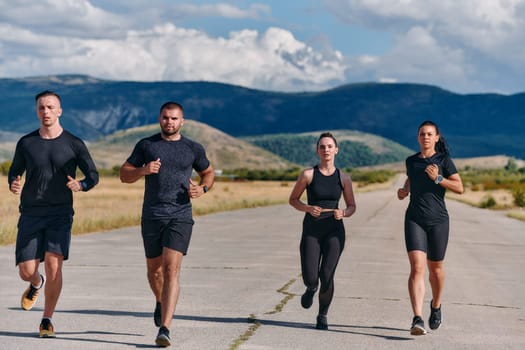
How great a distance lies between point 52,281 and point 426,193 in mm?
3478

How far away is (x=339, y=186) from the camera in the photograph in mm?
A: 9312

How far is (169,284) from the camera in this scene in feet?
27.0

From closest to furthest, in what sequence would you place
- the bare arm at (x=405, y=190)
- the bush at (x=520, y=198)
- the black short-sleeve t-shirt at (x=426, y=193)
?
the black short-sleeve t-shirt at (x=426, y=193) → the bare arm at (x=405, y=190) → the bush at (x=520, y=198)

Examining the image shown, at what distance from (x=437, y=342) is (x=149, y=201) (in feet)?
9.23

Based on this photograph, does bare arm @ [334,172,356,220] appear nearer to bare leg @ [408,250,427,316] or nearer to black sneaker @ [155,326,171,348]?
bare leg @ [408,250,427,316]

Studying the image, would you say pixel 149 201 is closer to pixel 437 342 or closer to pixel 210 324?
pixel 210 324

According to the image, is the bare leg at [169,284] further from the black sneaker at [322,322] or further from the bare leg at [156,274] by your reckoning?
the black sneaker at [322,322]

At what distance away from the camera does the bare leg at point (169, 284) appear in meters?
8.12

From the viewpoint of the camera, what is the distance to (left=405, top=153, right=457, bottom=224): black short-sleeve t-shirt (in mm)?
9242

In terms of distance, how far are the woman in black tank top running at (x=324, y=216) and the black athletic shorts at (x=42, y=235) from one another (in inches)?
85.6

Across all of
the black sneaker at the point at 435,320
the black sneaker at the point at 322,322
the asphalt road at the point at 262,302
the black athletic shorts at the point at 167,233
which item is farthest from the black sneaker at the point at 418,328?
the black athletic shorts at the point at 167,233

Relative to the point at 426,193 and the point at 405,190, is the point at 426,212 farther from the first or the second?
the point at 405,190

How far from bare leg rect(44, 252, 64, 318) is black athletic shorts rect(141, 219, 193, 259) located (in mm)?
849

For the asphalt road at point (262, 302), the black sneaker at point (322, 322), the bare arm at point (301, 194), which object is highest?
the bare arm at point (301, 194)
